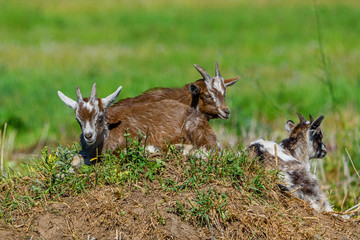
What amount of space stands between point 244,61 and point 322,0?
22547 mm

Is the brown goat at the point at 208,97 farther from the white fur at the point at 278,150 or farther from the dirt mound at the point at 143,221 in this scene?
the dirt mound at the point at 143,221

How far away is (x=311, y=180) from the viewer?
6.25 meters

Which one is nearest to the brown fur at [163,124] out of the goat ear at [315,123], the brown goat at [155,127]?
the brown goat at [155,127]

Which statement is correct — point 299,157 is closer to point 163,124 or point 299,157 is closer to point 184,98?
point 184,98

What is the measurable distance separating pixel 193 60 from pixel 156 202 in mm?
17131

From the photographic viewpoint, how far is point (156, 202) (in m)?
5.46

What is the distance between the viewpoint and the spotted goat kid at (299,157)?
20.3ft

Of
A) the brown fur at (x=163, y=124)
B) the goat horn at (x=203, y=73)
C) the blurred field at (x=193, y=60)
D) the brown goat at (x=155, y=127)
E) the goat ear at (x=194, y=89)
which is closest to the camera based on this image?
the brown goat at (x=155, y=127)

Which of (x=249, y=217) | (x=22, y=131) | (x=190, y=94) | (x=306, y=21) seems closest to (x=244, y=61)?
(x=22, y=131)

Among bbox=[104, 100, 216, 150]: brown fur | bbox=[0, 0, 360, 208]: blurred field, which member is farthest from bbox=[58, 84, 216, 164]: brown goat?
bbox=[0, 0, 360, 208]: blurred field

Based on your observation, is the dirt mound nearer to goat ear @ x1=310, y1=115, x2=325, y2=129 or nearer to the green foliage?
the green foliage

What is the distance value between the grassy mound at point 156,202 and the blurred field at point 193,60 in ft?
6.67

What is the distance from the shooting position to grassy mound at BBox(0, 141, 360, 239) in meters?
5.31

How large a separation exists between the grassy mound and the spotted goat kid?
0.23 metres
